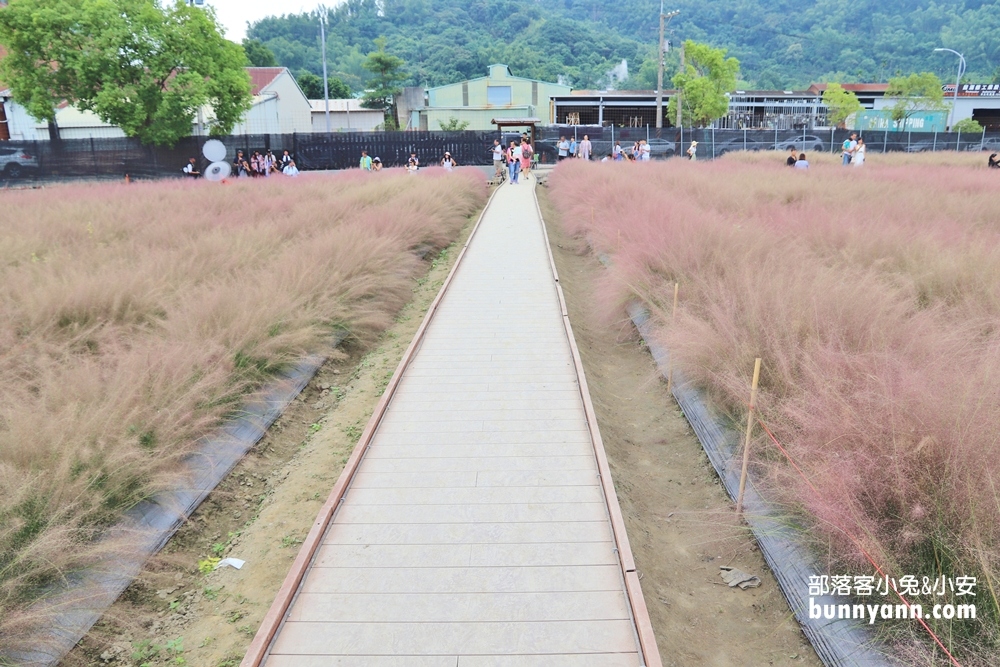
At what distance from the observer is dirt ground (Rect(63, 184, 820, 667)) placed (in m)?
3.89

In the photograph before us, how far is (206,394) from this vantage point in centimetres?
592

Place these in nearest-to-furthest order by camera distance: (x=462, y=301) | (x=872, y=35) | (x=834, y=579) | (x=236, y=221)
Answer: (x=834, y=579)
(x=462, y=301)
(x=236, y=221)
(x=872, y=35)

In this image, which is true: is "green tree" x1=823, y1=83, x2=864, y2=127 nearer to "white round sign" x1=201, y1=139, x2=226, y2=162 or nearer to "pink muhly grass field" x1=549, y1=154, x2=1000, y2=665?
"white round sign" x1=201, y1=139, x2=226, y2=162

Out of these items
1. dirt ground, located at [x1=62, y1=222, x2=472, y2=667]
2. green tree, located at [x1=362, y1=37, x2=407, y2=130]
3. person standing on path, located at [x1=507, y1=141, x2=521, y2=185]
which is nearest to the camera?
dirt ground, located at [x1=62, y1=222, x2=472, y2=667]

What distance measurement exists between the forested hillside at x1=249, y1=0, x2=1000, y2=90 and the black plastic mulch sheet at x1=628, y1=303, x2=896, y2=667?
115131mm

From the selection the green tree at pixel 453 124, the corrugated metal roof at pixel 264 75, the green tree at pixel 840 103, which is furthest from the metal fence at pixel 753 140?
the green tree at pixel 840 103

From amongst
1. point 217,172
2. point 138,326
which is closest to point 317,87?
point 217,172

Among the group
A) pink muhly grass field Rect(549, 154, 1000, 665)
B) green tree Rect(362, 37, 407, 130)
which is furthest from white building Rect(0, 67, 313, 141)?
pink muhly grass field Rect(549, 154, 1000, 665)

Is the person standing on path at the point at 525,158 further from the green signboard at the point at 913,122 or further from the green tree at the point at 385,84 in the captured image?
the green signboard at the point at 913,122

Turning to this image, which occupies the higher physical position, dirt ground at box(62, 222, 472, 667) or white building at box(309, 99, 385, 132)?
white building at box(309, 99, 385, 132)

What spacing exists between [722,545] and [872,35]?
593ft

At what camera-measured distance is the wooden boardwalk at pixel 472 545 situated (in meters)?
3.65

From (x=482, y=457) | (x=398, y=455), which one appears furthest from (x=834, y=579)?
(x=398, y=455)

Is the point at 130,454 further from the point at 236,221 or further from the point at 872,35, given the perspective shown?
the point at 872,35
